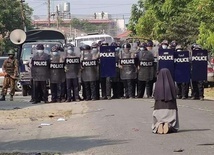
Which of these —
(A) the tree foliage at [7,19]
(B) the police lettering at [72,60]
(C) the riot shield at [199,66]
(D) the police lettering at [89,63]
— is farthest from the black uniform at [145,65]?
(A) the tree foliage at [7,19]

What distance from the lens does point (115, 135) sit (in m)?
14.6

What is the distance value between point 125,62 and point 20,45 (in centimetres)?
941

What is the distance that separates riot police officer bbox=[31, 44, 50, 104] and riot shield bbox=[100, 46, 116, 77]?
76.4 inches

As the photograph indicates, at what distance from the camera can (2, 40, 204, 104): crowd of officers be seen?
77.3 ft

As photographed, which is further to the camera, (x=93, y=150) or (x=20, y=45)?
(x=20, y=45)

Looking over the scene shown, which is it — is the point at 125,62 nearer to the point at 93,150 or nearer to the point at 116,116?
the point at 116,116

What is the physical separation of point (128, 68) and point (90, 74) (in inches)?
53.0

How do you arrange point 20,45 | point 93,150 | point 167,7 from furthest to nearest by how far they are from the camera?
point 167,7
point 20,45
point 93,150

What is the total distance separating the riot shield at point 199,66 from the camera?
77.5 ft

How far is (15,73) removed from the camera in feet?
86.2

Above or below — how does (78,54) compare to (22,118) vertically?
above

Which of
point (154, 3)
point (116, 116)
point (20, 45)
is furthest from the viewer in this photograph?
point (154, 3)

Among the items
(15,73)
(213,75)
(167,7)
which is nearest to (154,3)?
(167,7)

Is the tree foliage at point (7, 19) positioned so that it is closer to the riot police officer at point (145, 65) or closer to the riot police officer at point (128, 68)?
the riot police officer at point (128, 68)
